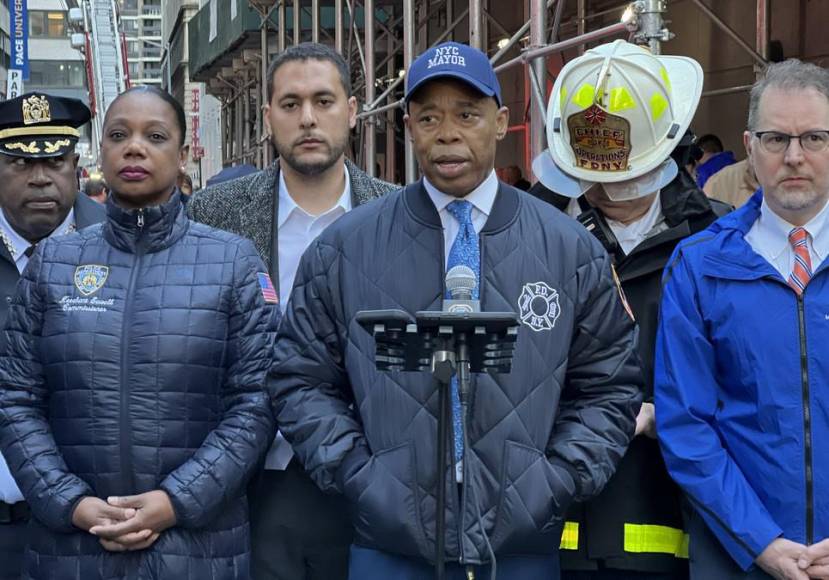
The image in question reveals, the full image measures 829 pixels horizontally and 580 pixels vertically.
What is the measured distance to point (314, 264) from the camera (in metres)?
3.52

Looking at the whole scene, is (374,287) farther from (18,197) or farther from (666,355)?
(18,197)

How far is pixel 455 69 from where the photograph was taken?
3.38 m

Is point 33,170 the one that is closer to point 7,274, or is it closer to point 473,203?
point 7,274

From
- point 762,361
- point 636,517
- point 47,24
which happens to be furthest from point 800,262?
point 47,24

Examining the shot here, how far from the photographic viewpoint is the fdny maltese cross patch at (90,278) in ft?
12.2

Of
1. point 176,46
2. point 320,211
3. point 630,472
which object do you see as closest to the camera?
point 630,472

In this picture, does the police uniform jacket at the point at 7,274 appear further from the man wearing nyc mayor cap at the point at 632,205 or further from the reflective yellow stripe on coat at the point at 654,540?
the reflective yellow stripe on coat at the point at 654,540

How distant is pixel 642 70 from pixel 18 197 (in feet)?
7.31

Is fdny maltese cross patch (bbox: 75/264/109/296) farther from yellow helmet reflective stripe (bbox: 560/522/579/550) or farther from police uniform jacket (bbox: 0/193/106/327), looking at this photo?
yellow helmet reflective stripe (bbox: 560/522/579/550)

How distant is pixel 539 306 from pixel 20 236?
226cm

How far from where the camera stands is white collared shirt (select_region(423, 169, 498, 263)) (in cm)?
349

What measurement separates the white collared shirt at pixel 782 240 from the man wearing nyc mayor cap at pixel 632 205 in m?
0.33

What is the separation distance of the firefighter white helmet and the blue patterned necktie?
0.70 meters

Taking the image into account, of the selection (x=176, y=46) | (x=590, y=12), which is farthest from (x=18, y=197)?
(x=176, y=46)
